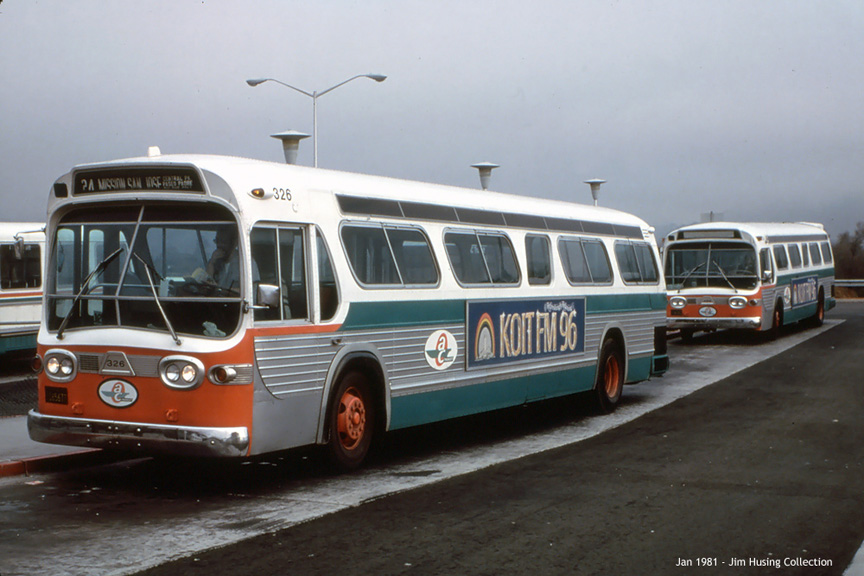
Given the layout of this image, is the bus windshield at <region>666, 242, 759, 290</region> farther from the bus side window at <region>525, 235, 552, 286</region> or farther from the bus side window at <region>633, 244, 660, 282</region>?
the bus side window at <region>525, 235, 552, 286</region>

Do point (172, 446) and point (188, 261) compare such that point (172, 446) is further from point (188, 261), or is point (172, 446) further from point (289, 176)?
point (289, 176)

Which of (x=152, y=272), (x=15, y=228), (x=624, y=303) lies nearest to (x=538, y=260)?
(x=624, y=303)

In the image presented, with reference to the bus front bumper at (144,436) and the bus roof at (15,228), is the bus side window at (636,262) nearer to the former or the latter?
the bus front bumper at (144,436)

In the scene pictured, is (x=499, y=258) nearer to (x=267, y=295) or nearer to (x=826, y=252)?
(x=267, y=295)

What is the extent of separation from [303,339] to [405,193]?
98.5 inches

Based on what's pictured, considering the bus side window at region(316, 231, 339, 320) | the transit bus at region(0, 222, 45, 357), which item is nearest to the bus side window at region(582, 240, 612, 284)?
the bus side window at region(316, 231, 339, 320)

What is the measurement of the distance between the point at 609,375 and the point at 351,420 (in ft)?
20.0

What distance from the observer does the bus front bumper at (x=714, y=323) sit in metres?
25.8

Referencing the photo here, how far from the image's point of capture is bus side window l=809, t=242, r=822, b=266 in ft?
107

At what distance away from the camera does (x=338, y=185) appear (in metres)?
10.2

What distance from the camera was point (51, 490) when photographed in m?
9.20

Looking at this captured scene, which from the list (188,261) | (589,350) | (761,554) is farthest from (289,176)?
(589,350)

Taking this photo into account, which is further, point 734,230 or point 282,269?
point 734,230

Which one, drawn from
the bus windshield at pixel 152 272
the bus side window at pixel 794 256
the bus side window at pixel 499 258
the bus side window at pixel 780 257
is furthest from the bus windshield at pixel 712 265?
the bus windshield at pixel 152 272
